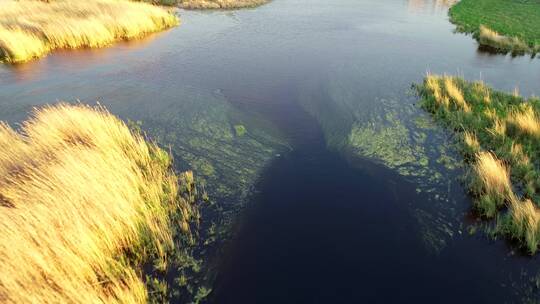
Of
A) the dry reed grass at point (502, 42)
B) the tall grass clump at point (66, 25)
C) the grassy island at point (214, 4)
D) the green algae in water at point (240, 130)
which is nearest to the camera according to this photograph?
the green algae in water at point (240, 130)

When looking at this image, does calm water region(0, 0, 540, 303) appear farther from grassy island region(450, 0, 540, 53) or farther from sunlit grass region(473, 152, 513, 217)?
grassy island region(450, 0, 540, 53)

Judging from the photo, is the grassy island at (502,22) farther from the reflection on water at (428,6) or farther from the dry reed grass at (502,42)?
the reflection on water at (428,6)

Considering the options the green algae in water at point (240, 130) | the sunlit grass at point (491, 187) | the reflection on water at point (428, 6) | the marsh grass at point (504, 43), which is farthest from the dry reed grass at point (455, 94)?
the reflection on water at point (428, 6)

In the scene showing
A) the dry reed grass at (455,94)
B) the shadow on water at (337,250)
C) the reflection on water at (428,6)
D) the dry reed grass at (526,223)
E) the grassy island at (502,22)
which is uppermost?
the reflection on water at (428,6)

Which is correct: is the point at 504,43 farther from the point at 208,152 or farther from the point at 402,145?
the point at 208,152

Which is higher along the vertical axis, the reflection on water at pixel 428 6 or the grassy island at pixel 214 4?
the grassy island at pixel 214 4
